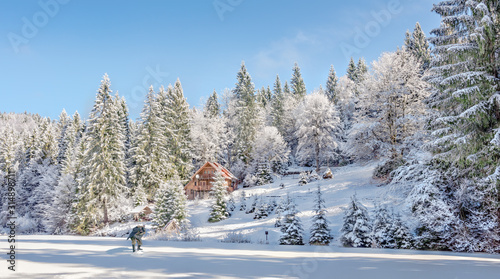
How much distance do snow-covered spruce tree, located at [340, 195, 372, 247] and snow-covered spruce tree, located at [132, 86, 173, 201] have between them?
27.6 meters

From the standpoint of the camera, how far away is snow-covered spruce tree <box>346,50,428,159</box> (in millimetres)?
20734

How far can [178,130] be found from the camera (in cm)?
4347

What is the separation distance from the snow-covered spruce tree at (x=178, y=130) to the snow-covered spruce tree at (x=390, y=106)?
27353 mm

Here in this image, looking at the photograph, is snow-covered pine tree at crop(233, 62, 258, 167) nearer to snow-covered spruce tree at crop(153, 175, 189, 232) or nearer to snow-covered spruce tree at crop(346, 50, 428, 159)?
snow-covered spruce tree at crop(153, 175, 189, 232)

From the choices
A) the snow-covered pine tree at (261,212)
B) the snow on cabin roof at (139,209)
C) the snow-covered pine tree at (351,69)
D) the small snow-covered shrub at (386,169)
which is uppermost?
the snow-covered pine tree at (351,69)

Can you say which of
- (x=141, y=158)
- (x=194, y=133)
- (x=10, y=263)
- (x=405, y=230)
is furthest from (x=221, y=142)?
(x=10, y=263)

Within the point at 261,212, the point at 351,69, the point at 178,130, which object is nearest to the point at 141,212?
the point at 261,212

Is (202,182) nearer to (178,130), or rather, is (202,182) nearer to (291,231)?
(178,130)

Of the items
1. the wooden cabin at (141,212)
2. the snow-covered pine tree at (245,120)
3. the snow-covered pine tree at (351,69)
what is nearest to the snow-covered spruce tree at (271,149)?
the snow-covered pine tree at (245,120)

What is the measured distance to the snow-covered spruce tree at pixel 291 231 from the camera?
1388cm

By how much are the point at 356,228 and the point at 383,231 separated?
3.69 ft

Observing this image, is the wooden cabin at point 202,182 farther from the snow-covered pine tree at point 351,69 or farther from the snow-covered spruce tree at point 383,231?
the snow-covered pine tree at point 351,69

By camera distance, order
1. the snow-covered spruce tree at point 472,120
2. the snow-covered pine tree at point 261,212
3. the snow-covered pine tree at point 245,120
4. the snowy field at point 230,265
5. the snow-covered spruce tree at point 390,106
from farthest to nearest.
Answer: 1. the snow-covered pine tree at point 245,120
2. the snow-covered pine tree at point 261,212
3. the snow-covered spruce tree at point 390,106
4. the snow-covered spruce tree at point 472,120
5. the snowy field at point 230,265

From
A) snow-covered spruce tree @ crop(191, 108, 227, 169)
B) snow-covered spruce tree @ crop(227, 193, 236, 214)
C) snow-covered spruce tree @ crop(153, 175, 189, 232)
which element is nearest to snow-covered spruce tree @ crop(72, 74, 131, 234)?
snow-covered spruce tree @ crop(153, 175, 189, 232)
